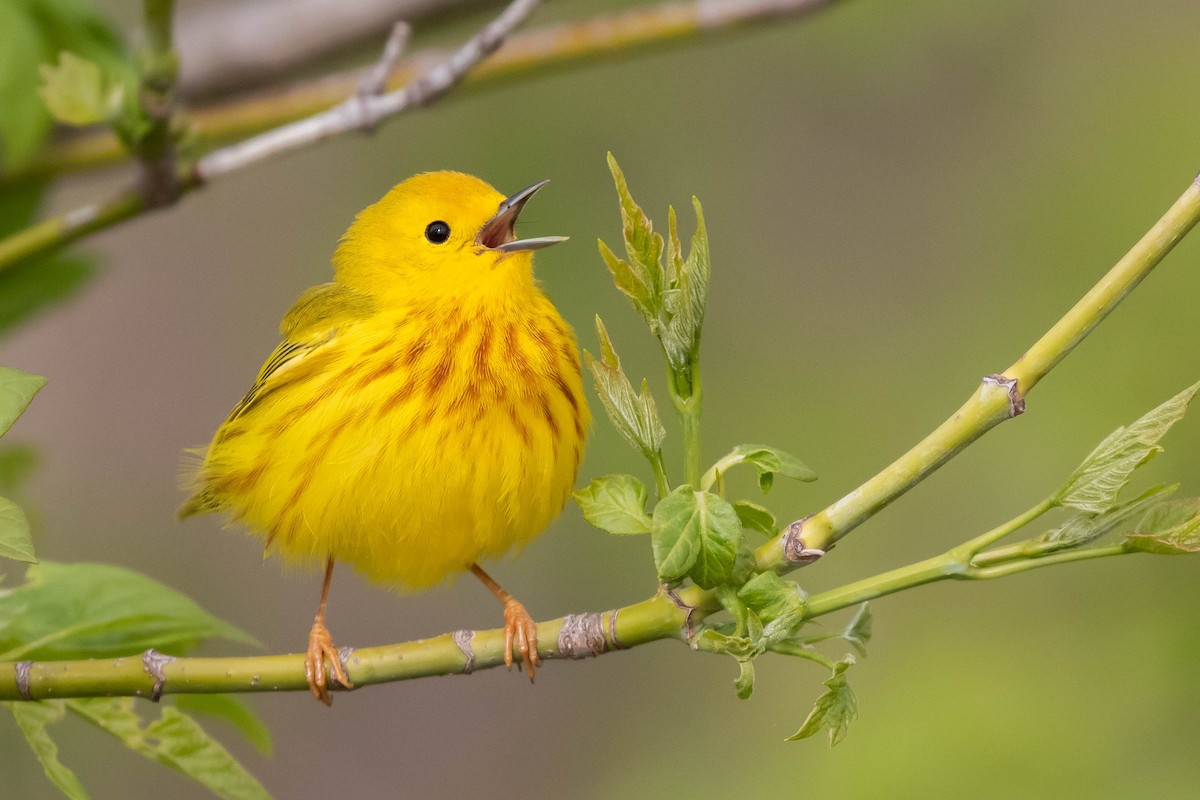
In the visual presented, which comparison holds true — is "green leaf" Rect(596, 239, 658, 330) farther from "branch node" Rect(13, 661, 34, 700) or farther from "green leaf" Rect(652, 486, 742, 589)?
"branch node" Rect(13, 661, 34, 700)

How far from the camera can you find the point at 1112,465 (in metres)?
1.35

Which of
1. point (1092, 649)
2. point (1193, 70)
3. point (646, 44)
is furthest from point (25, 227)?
point (1193, 70)

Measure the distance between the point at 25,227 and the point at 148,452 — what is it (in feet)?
10.7

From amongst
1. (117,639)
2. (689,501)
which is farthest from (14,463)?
(689,501)

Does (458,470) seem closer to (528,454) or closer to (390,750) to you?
(528,454)

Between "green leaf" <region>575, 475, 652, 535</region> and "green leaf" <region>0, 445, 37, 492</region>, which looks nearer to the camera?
"green leaf" <region>575, 475, 652, 535</region>

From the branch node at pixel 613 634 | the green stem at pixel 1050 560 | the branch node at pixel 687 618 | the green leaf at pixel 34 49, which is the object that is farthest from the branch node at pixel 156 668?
the green stem at pixel 1050 560

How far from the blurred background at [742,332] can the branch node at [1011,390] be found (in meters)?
1.74

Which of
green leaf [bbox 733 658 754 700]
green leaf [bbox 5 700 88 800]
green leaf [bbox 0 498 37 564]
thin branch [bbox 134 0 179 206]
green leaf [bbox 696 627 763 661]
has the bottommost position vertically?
green leaf [bbox 5 700 88 800]

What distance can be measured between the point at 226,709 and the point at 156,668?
235 mm

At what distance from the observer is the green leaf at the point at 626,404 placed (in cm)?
142

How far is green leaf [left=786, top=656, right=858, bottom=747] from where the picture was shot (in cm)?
139

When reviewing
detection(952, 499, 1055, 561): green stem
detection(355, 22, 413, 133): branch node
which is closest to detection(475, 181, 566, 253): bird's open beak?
detection(355, 22, 413, 133): branch node

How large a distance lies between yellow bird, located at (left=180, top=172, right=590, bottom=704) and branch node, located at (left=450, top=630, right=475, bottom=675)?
1.76 feet
